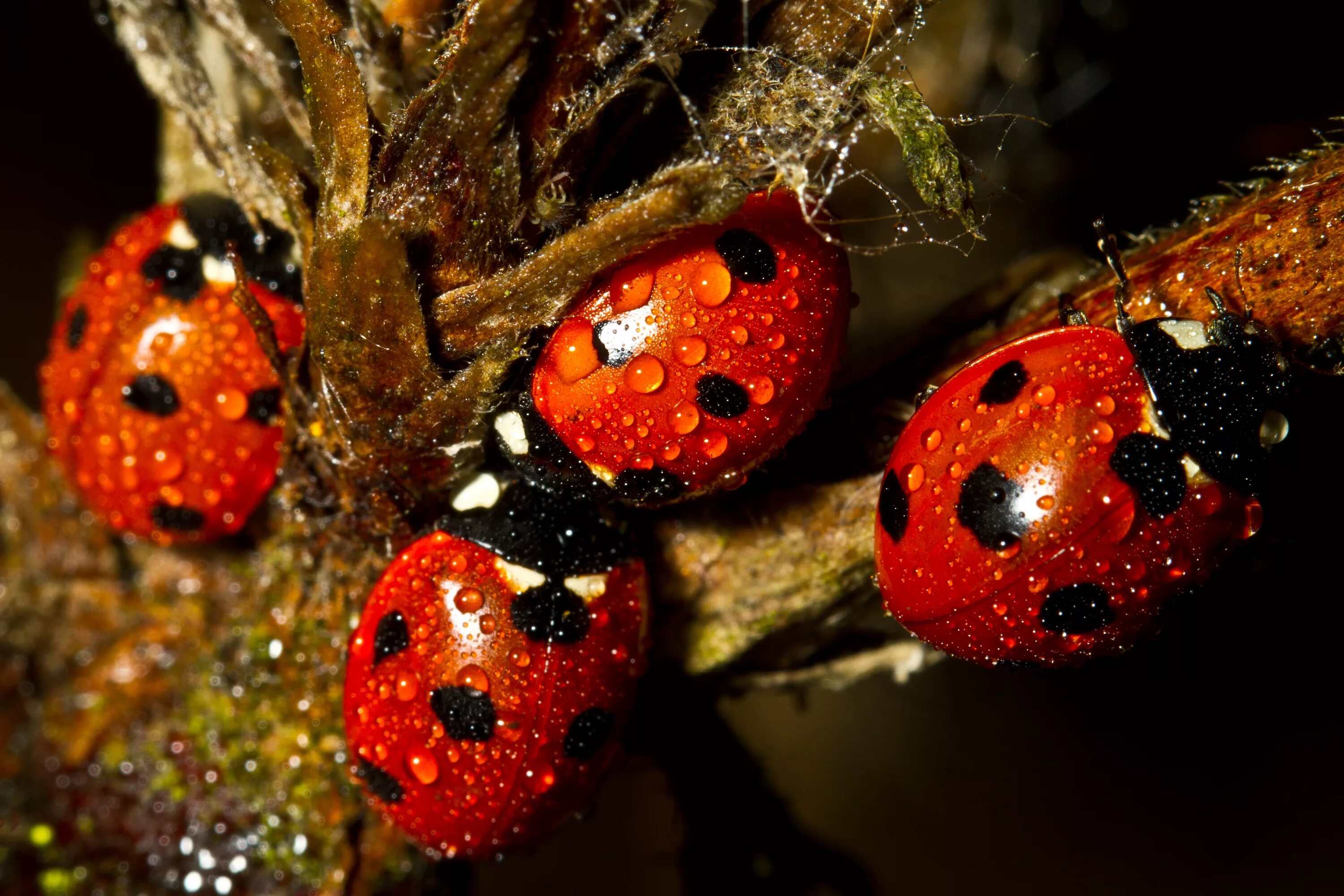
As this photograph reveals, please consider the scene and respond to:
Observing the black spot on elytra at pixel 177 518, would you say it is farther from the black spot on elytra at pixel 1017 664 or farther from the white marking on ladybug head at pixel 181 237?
the black spot on elytra at pixel 1017 664

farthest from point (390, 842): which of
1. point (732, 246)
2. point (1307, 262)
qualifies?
point (1307, 262)

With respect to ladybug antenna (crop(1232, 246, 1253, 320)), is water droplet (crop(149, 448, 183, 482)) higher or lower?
higher

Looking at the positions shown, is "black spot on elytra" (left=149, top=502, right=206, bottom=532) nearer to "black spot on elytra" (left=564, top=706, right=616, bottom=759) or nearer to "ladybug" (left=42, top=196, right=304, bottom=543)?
"ladybug" (left=42, top=196, right=304, bottom=543)

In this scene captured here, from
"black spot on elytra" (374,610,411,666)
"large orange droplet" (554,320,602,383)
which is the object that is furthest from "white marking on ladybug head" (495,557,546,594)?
"large orange droplet" (554,320,602,383)

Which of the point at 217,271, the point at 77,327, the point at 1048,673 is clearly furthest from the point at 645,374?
the point at 1048,673

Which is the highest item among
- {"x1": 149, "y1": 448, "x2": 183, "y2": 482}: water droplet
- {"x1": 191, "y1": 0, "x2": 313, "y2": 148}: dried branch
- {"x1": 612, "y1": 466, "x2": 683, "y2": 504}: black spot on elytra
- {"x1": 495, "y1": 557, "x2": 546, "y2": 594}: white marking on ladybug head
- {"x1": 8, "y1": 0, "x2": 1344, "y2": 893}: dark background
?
{"x1": 191, "y1": 0, "x2": 313, "y2": 148}: dried branch

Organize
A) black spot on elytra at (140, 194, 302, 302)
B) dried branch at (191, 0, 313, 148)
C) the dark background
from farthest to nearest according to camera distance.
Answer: the dark background
black spot on elytra at (140, 194, 302, 302)
dried branch at (191, 0, 313, 148)

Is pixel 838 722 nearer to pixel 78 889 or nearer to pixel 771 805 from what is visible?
pixel 771 805
